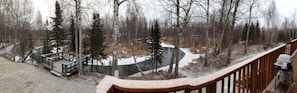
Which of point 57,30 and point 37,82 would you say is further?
point 57,30

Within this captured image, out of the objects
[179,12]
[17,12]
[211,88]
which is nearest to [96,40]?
[17,12]

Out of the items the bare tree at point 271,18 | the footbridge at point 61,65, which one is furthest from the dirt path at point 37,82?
the bare tree at point 271,18

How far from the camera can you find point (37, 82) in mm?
9578

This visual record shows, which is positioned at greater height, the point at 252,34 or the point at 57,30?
the point at 57,30

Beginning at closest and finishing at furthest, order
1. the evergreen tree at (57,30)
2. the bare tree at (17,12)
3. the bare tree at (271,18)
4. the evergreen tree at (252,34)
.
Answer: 1. the bare tree at (17,12)
2. the evergreen tree at (57,30)
3. the bare tree at (271,18)
4. the evergreen tree at (252,34)

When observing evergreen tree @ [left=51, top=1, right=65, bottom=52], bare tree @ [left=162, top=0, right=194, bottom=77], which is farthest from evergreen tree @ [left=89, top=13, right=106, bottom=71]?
bare tree @ [left=162, top=0, right=194, bottom=77]

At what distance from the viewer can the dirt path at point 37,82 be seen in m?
8.63

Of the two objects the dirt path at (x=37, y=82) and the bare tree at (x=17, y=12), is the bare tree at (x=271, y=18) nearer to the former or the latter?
the dirt path at (x=37, y=82)

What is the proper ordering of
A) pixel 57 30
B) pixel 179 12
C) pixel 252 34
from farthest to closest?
pixel 252 34 < pixel 57 30 < pixel 179 12

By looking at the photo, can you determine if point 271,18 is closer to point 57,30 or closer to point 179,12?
point 179,12

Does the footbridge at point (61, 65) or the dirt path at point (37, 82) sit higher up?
the footbridge at point (61, 65)

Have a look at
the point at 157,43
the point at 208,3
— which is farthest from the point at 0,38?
the point at 208,3

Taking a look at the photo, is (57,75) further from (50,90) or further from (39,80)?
(50,90)

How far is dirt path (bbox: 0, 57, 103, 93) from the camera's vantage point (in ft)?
28.3
